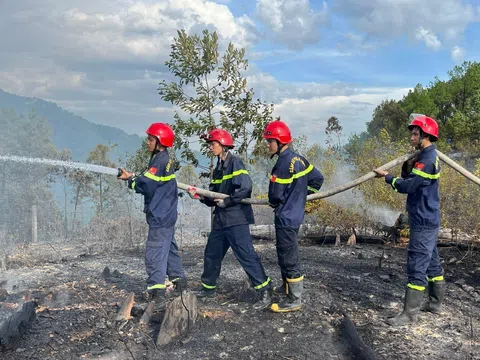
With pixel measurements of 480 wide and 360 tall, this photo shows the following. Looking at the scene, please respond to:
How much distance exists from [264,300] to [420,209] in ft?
6.63

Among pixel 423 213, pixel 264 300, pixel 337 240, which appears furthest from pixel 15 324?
pixel 337 240

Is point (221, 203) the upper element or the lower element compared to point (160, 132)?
lower

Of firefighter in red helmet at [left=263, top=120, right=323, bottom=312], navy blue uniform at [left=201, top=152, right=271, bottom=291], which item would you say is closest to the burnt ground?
firefighter in red helmet at [left=263, top=120, right=323, bottom=312]

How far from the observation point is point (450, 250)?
969 centimetres

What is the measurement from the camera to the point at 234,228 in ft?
18.9

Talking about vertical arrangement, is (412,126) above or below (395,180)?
above

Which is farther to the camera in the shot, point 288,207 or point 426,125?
point 288,207

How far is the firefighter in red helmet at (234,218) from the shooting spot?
5648 mm

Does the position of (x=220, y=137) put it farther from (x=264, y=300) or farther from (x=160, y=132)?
(x=264, y=300)

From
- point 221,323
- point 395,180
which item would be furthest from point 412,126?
point 221,323

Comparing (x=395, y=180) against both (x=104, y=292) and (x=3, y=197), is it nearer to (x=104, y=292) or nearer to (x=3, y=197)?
(x=104, y=292)

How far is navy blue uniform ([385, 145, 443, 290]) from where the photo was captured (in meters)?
5.18

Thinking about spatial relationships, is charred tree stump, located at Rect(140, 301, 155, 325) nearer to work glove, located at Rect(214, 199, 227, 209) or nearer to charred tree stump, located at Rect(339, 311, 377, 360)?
work glove, located at Rect(214, 199, 227, 209)

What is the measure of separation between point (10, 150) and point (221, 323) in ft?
112
